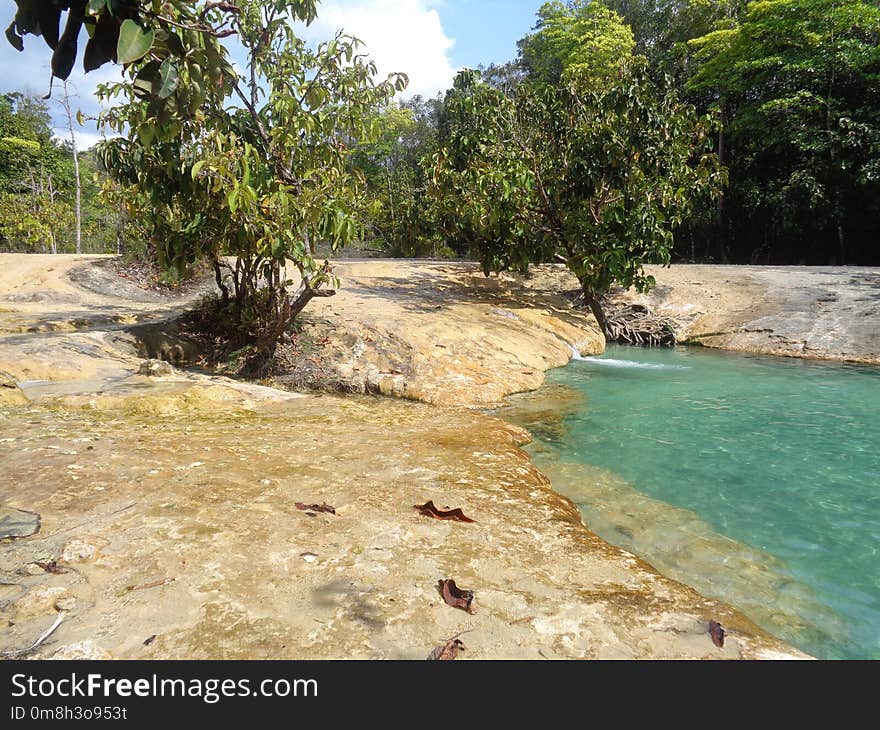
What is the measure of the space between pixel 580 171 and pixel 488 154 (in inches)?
78.5

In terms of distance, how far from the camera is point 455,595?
2594 millimetres

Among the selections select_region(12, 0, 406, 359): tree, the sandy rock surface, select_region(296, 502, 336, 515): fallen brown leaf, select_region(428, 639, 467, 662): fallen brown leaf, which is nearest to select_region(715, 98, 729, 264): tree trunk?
the sandy rock surface

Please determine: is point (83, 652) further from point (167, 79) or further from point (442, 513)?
point (167, 79)

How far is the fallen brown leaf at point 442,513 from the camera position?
348 centimetres

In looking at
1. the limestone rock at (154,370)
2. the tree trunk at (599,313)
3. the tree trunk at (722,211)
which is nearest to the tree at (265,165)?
the limestone rock at (154,370)

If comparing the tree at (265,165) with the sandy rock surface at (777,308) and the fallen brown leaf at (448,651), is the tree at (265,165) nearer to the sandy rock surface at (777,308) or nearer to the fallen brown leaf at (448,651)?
the fallen brown leaf at (448,651)

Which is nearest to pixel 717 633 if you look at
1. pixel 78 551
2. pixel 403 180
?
pixel 78 551

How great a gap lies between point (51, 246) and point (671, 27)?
31746 mm

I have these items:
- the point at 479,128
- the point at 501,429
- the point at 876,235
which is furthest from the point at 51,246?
the point at 876,235

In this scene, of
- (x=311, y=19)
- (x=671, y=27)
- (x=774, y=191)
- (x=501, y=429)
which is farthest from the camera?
(x=671, y=27)

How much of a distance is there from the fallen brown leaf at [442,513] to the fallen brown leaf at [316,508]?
518 mm

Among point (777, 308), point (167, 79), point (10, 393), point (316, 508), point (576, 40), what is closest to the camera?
point (167, 79)
